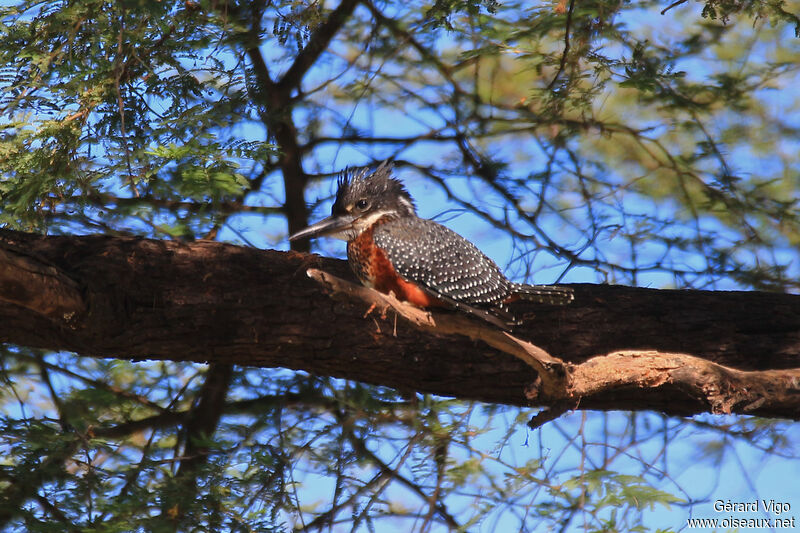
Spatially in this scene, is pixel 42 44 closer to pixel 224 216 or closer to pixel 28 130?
pixel 28 130

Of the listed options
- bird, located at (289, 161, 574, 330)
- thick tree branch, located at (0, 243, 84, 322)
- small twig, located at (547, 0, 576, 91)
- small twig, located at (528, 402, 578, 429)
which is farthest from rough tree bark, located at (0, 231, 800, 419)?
small twig, located at (547, 0, 576, 91)

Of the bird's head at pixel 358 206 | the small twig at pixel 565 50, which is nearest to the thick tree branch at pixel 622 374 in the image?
the bird's head at pixel 358 206

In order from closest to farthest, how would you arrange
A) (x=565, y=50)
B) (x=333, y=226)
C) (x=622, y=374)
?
(x=622, y=374) → (x=333, y=226) → (x=565, y=50)

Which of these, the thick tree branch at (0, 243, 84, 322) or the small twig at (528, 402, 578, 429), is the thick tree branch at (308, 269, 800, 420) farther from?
the thick tree branch at (0, 243, 84, 322)

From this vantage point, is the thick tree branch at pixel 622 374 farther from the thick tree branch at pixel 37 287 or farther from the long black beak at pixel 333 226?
the thick tree branch at pixel 37 287

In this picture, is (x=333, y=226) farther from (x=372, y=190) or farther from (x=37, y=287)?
(x=37, y=287)

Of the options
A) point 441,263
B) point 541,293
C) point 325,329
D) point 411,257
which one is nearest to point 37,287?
point 325,329

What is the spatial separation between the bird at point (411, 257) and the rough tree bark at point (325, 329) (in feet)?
0.78

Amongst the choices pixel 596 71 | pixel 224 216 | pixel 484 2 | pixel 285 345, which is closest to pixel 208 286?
pixel 285 345

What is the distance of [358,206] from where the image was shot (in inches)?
136

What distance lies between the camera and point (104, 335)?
3.35m

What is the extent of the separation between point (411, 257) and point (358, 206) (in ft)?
1.57

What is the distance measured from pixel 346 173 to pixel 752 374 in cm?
184

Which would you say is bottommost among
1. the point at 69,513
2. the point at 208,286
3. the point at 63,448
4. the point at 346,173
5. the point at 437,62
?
the point at 69,513
